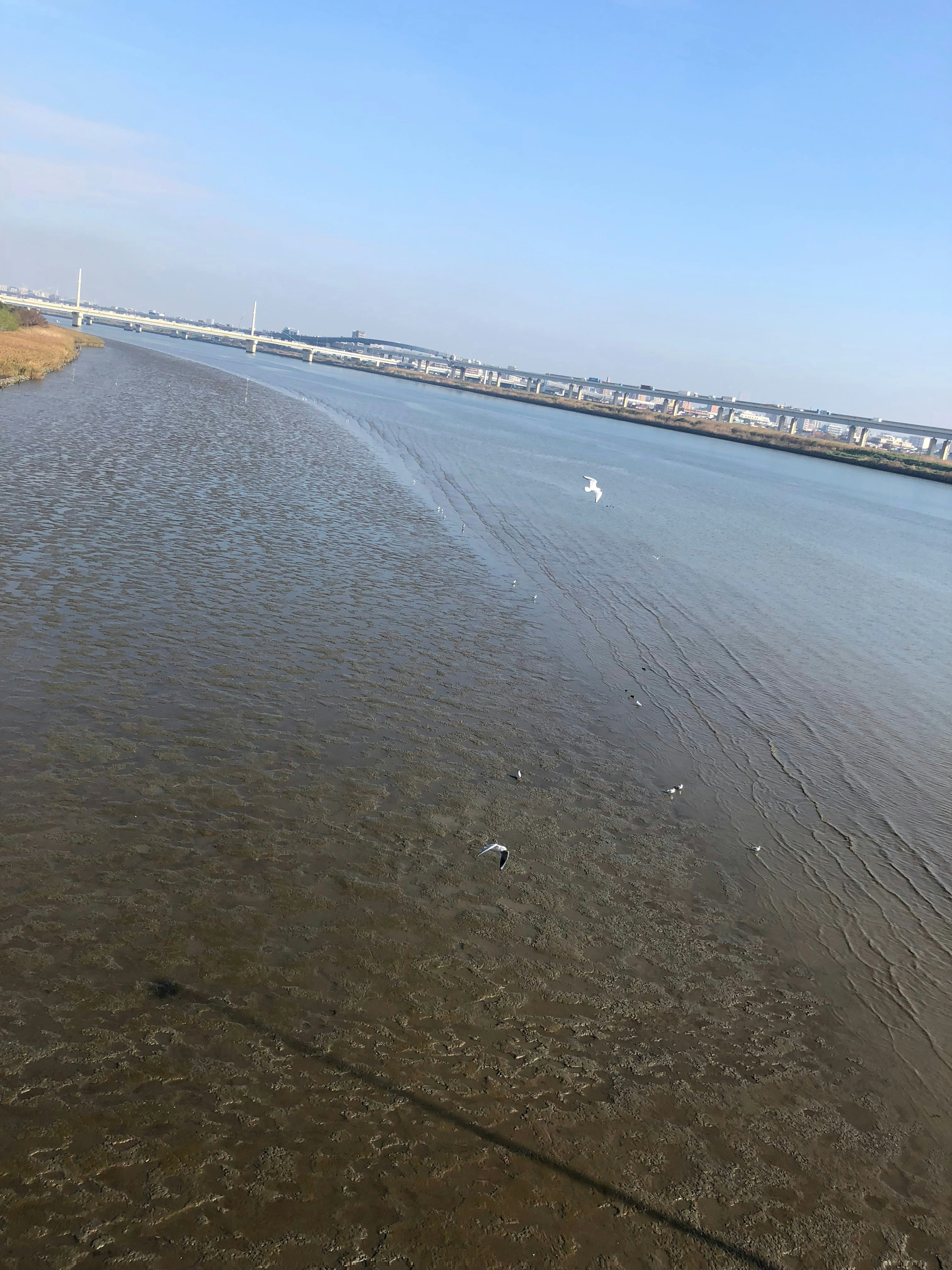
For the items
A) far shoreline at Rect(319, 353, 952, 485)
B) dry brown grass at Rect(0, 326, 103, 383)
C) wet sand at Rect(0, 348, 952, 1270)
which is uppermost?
far shoreline at Rect(319, 353, 952, 485)

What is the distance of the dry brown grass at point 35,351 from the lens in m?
47.7

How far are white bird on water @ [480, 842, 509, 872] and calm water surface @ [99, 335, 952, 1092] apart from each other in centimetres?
330

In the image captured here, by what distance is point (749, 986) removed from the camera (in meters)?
8.27

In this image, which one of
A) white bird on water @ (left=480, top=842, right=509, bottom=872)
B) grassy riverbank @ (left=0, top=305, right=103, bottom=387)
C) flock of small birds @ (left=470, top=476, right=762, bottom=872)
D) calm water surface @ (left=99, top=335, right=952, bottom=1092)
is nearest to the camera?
white bird on water @ (left=480, top=842, right=509, bottom=872)

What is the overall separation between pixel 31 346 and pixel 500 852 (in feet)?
223

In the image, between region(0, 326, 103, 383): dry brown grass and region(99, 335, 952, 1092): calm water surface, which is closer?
region(99, 335, 952, 1092): calm water surface

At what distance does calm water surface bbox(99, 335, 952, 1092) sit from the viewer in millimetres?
10086

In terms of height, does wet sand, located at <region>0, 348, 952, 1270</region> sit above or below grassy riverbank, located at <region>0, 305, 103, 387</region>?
below

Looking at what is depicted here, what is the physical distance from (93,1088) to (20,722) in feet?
18.5

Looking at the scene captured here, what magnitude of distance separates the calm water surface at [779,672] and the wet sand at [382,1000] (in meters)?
1.02

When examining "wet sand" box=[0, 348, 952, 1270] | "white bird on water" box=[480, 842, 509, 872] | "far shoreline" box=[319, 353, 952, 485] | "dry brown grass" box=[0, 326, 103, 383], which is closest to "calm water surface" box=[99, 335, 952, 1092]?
"wet sand" box=[0, 348, 952, 1270]

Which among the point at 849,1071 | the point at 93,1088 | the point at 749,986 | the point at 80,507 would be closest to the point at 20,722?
the point at 93,1088

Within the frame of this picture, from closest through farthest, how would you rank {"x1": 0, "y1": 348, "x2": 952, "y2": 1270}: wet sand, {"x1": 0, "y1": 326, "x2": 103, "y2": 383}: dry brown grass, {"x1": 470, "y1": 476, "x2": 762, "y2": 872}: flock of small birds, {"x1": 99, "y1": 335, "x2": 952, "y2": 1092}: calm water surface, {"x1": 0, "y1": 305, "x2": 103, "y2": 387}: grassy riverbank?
1. {"x1": 0, "y1": 348, "x2": 952, "y2": 1270}: wet sand
2. {"x1": 470, "y1": 476, "x2": 762, "y2": 872}: flock of small birds
3. {"x1": 99, "y1": 335, "x2": 952, "y2": 1092}: calm water surface
4. {"x1": 0, "y1": 326, "x2": 103, "y2": 383}: dry brown grass
5. {"x1": 0, "y1": 305, "x2": 103, "y2": 387}: grassy riverbank

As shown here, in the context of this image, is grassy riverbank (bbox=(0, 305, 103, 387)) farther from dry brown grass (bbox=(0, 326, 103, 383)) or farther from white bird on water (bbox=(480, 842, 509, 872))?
white bird on water (bbox=(480, 842, 509, 872))
